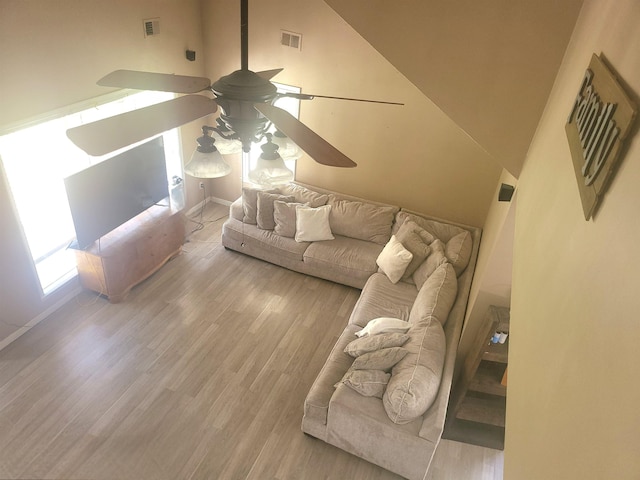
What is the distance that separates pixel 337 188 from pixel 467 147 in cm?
168

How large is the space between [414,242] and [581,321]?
3930mm

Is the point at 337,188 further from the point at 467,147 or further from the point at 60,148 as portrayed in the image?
the point at 60,148

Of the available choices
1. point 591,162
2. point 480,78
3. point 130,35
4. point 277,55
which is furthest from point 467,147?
point 591,162

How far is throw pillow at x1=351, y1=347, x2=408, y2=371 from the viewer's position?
3.44 metres

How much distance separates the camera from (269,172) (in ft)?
7.37

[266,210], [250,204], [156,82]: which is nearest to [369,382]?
[156,82]

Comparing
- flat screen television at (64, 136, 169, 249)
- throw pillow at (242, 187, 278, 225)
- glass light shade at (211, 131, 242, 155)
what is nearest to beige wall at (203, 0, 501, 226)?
throw pillow at (242, 187, 278, 225)

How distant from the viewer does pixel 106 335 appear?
14.6 feet

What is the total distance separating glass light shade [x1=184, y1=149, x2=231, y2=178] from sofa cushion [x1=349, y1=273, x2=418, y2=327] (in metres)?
2.50

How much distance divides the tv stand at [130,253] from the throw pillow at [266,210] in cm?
94

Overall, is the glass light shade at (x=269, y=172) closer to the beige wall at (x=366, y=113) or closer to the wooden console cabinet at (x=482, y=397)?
the wooden console cabinet at (x=482, y=397)

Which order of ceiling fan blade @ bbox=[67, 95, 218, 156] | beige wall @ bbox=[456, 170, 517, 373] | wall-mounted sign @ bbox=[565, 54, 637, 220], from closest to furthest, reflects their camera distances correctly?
wall-mounted sign @ bbox=[565, 54, 637, 220] < ceiling fan blade @ bbox=[67, 95, 218, 156] < beige wall @ bbox=[456, 170, 517, 373]

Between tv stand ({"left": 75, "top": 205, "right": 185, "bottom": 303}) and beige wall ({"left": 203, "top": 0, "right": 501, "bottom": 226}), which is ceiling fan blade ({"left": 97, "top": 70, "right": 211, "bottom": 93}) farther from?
beige wall ({"left": 203, "top": 0, "right": 501, "bottom": 226})

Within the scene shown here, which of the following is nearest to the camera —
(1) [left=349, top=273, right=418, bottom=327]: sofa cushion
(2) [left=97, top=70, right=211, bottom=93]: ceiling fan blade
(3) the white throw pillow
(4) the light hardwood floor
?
(2) [left=97, top=70, right=211, bottom=93]: ceiling fan blade
